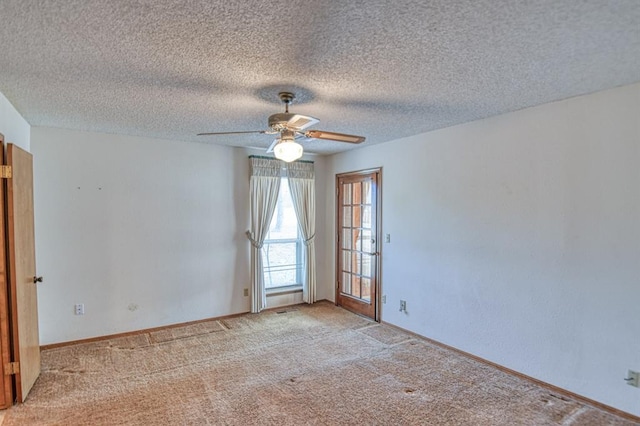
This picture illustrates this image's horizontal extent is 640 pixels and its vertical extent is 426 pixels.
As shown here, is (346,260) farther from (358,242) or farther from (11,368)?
(11,368)

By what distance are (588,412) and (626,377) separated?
1.23 feet

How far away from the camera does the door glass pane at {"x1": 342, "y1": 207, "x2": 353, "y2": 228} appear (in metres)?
5.25

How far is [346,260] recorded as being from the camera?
5336 millimetres

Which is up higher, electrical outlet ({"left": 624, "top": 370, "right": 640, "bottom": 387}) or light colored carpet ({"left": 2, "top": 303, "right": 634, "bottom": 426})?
electrical outlet ({"left": 624, "top": 370, "right": 640, "bottom": 387})

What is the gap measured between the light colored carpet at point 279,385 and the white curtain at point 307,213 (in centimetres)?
132

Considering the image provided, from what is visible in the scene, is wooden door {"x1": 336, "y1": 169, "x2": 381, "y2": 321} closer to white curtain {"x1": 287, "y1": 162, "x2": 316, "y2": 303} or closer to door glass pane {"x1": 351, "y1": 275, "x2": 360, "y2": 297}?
door glass pane {"x1": 351, "y1": 275, "x2": 360, "y2": 297}

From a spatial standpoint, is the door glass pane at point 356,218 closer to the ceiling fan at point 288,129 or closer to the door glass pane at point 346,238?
the door glass pane at point 346,238

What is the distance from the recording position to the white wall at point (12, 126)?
2.73 meters

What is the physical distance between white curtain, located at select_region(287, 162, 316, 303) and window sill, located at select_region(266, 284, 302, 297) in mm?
94

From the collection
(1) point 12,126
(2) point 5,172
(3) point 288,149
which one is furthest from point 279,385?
(1) point 12,126

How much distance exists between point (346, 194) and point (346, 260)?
1.01 m

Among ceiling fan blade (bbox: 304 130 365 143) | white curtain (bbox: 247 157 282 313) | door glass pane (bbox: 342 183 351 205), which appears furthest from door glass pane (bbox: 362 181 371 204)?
ceiling fan blade (bbox: 304 130 365 143)

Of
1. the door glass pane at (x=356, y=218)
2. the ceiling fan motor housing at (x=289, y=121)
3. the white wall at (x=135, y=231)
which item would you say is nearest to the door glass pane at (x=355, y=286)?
the door glass pane at (x=356, y=218)

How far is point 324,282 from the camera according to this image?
18.9 ft
